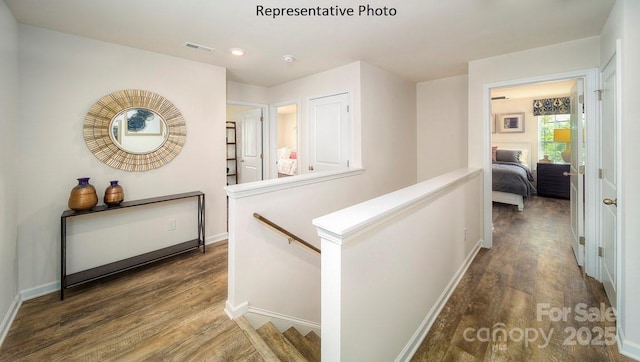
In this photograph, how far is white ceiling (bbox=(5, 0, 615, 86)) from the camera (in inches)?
80.1

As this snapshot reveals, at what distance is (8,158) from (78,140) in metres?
0.56

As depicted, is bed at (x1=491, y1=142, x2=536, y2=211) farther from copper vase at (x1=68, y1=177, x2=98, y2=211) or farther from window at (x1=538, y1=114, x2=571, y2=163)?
copper vase at (x1=68, y1=177, x2=98, y2=211)

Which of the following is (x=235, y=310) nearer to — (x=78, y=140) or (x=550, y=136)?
(x=78, y=140)

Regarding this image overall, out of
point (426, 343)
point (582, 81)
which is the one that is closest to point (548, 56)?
point (582, 81)

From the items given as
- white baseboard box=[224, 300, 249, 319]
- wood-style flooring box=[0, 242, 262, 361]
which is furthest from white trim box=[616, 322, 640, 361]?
white baseboard box=[224, 300, 249, 319]

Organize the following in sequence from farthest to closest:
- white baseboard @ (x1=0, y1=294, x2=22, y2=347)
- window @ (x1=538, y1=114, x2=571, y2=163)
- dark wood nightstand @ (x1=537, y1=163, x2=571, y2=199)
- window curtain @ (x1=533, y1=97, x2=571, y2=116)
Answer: window @ (x1=538, y1=114, x2=571, y2=163) < window curtain @ (x1=533, y1=97, x2=571, y2=116) < dark wood nightstand @ (x1=537, y1=163, x2=571, y2=199) < white baseboard @ (x1=0, y1=294, x2=22, y2=347)

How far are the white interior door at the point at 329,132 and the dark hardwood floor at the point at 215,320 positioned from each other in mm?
1948

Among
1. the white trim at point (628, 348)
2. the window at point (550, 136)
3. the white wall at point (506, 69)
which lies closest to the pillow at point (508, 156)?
the window at point (550, 136)

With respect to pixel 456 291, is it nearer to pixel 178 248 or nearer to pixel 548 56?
pixel 548 56

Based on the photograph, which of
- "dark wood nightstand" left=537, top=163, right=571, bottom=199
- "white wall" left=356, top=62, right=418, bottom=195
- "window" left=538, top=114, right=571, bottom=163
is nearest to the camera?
"white wall" left=356, top=62, right=418, bottom=195

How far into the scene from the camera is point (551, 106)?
6.33 meters

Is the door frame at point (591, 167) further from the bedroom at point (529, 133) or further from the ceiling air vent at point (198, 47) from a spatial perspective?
the ceiling air vent at point (198, 47)

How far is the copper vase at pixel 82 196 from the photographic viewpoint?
93.3 inches

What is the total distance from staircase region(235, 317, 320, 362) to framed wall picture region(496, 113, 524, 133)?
737 centimetres
